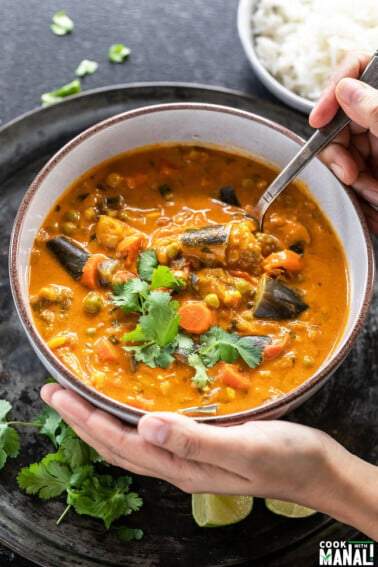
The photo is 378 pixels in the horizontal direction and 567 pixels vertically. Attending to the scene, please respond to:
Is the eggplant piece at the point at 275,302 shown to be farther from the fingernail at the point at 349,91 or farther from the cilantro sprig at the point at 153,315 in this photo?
the fingernail at the point at 349,91

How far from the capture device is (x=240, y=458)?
3.16m

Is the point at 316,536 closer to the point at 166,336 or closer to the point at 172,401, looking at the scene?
the point at 172,401

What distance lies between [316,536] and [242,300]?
130 cm

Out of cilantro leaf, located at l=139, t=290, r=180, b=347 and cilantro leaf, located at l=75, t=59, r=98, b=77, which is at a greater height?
cilantro leaf, located at l=139, t=290, r=180, b=347

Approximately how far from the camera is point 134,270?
4.00 meters

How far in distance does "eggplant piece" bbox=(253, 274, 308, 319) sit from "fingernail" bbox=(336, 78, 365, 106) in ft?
3.27

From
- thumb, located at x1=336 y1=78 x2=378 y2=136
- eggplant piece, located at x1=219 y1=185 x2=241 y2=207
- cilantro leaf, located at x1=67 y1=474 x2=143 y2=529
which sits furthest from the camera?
eggplant piece, located at x1=219 y1=185 x2=241 y2=207

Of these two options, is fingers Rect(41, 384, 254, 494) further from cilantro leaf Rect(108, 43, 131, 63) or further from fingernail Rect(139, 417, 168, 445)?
cilantro leaf Rect(108, 43, 131, 63)

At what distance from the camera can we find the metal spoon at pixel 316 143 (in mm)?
3797

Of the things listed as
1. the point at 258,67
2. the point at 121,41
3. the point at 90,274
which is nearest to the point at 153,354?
the point at 90,274

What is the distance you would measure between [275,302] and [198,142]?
111 centimetres

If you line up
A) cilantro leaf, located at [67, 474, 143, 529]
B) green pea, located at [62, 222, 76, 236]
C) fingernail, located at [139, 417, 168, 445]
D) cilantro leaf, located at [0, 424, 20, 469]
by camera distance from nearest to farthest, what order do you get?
fingernail, located at [139, 417, 168, 445]
cilantro leaf, located at [67, 474, 143, 529]
cilantro leaf, located at [0, 424, 20, 469]
green pea, located at [62, 222, 76, 236]

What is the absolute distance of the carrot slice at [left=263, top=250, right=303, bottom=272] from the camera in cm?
402

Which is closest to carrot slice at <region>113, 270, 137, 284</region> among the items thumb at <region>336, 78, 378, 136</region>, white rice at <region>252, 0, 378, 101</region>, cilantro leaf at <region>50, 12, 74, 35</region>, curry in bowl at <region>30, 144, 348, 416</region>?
curry in bowl at <region>30, 144, 348, 416</region>
